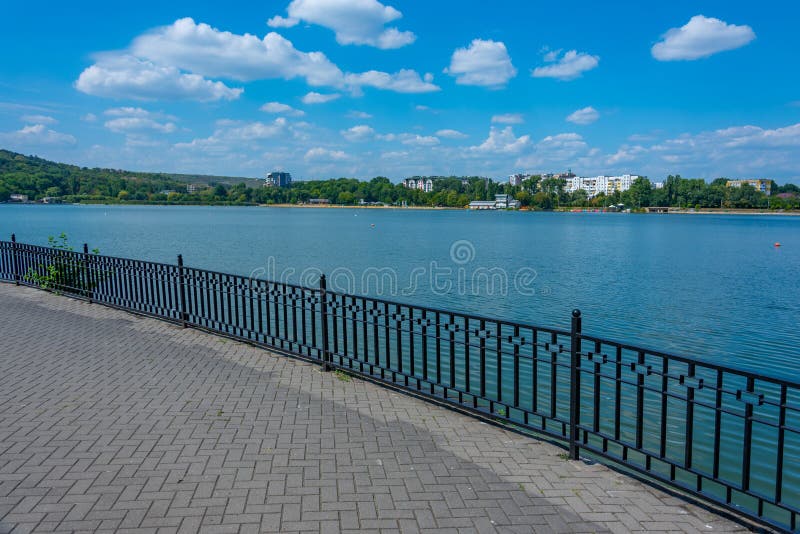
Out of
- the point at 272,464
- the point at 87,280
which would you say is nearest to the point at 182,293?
the point at 87,280

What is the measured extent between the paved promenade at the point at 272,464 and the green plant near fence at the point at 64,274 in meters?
5.58

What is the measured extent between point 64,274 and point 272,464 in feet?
40.7

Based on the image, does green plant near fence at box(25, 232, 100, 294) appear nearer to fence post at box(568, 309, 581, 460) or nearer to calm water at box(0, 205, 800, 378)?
calm water at box(0, 205, 800, 378)

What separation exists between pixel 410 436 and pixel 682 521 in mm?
2693

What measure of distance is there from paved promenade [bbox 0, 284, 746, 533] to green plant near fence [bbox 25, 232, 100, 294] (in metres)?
5.58

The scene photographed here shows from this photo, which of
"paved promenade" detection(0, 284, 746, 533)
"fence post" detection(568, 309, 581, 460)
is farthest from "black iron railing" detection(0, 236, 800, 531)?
"paved promenade" detection(0, 284, 746, 533)

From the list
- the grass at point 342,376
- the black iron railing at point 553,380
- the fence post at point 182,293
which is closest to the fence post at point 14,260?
the black iron railing at point 553,380

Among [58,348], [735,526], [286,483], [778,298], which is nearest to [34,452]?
[286,483]

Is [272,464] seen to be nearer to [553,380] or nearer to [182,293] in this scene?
[553,380]

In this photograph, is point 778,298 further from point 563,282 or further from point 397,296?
point 397,296

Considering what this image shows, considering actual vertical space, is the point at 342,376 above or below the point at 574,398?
below

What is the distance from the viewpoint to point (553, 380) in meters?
5.76

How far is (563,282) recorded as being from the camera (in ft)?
95.8

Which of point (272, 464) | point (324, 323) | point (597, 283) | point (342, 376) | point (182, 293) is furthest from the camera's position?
point (597, 283)
